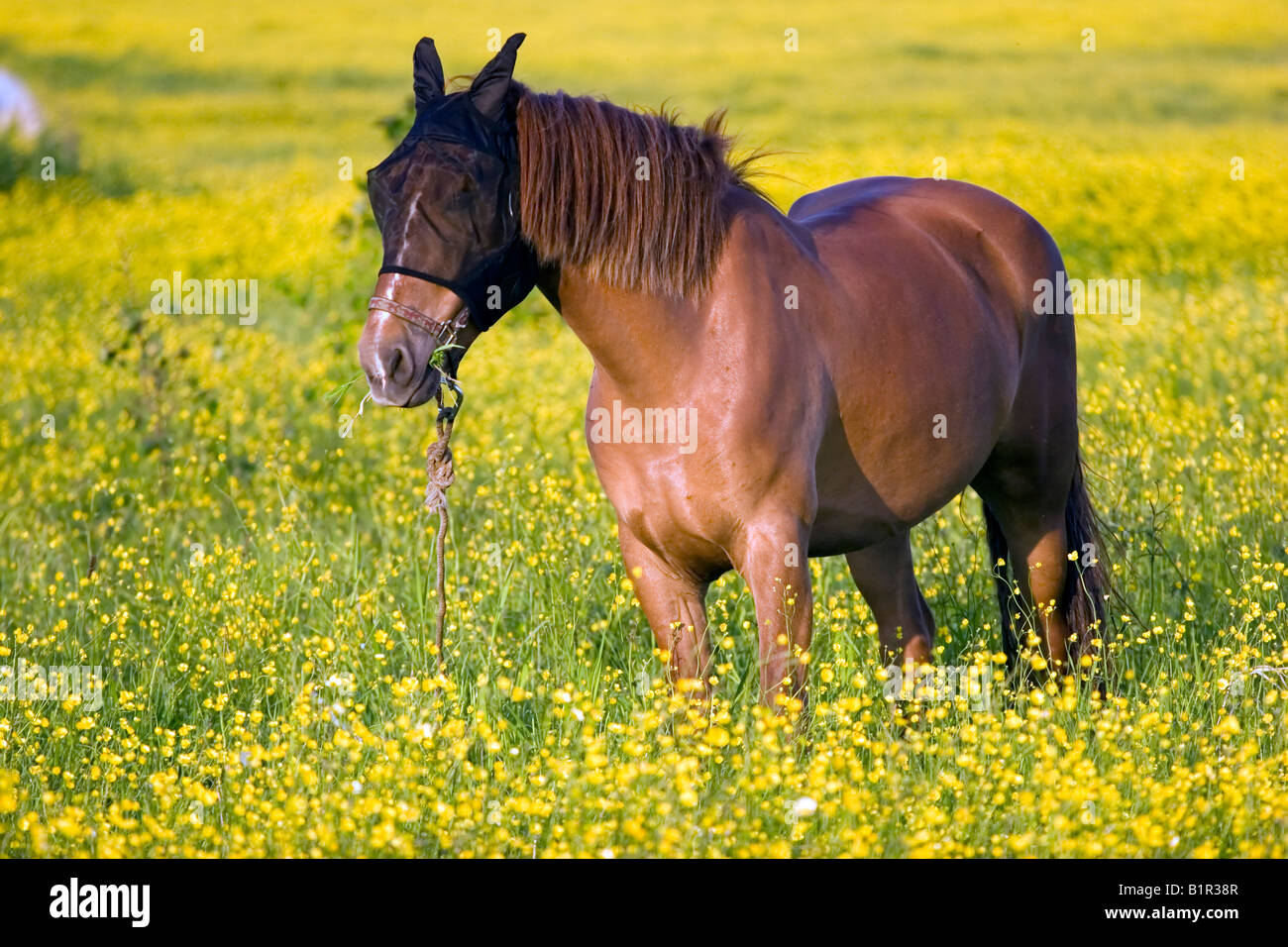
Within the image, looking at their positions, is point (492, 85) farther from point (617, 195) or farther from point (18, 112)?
point (18, 112)

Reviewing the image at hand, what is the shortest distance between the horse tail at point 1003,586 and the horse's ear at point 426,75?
2631 mm

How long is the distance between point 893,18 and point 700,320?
31018 millimetres

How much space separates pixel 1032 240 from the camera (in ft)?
17.8

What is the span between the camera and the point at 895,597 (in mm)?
5234

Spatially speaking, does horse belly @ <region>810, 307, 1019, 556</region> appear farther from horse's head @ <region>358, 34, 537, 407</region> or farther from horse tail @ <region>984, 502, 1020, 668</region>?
horse's head @ <region>358, 34, 537, 407</region>

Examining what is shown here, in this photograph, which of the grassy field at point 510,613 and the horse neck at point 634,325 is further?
the horse neck at point 634,325

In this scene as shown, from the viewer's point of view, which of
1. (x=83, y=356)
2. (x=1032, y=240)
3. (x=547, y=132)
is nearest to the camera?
(x=547, y=132)

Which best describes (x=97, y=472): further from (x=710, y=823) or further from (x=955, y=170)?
(x=955, y=170)

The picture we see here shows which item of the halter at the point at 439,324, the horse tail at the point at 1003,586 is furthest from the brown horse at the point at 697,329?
the horse tail at the point at 1003,586

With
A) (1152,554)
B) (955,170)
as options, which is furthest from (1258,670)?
(955,170)

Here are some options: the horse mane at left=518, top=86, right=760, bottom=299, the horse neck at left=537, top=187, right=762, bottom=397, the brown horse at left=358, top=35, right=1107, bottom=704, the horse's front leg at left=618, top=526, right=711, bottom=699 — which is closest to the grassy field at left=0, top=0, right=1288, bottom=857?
the horse's front leg at left=618, top=526, right=711, bottom=699

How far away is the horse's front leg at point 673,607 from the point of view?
4.38 m

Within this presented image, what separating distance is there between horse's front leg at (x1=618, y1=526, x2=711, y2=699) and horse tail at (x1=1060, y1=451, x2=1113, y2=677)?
1633mm

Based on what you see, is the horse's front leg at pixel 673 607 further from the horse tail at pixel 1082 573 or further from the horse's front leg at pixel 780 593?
the horse tail at pixel 1082 573
